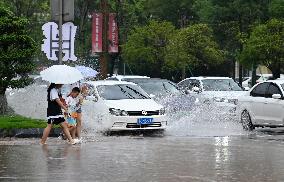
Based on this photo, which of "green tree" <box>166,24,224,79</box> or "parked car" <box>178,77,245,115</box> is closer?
"parked car" <box>178,77,245,115</box>

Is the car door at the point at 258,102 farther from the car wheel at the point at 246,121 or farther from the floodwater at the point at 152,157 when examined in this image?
the floodwater at the point at 152,157

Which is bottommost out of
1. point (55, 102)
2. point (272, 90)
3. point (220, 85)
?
point (55, 102)

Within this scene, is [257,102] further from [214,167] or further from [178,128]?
[214,167]

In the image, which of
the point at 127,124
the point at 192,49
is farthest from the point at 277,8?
the point at 127,124

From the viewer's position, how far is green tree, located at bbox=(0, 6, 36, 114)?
2236cm

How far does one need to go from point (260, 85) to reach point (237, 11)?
2906 centimetres

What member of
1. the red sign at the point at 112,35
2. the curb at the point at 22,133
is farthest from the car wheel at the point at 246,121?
the red sign at the point at 112,35

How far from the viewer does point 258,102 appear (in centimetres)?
2255

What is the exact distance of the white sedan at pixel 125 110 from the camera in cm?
2044

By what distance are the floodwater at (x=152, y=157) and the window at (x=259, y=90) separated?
108cm

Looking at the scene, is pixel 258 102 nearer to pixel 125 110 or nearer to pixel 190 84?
pixel 125 110

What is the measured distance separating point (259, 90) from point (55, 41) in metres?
6.00

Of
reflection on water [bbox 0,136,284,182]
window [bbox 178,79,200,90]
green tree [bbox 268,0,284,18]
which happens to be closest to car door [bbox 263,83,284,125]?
reflection on water [bbox 0,136,284,182]

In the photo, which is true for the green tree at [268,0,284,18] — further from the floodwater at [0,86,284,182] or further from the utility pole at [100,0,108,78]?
the floodwater at [0,86,284,182]
